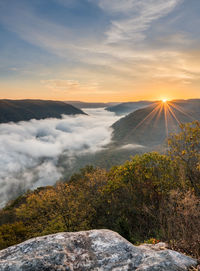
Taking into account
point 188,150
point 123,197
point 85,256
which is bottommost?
point 123,197

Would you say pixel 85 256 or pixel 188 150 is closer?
pixel 85 256

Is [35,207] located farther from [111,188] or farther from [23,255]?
[23,255]

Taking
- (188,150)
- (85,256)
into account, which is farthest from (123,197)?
(85,256)

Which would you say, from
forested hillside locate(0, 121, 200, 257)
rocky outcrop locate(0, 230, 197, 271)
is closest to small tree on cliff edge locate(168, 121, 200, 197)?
forested hillside locate(0, 121, 200, 257)

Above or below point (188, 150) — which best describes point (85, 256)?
below

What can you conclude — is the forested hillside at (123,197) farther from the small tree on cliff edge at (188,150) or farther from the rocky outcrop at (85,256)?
the rocky outcrop at (85,256)

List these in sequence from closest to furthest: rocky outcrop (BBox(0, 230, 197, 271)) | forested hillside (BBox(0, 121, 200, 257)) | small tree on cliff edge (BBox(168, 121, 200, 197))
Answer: rocky outcrop (BBox(0, 230, 197, 271)), small tree on cliff edge (BBox(168, 121, 200, 197)), forested hillside (BBox(0, 121, 200, 257))

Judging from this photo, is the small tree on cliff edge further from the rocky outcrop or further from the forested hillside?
the rocky outcrop

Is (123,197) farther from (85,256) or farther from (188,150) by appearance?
(85,256)
